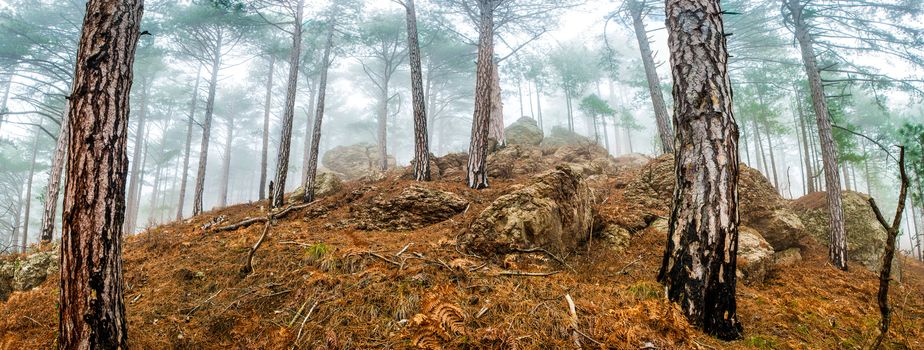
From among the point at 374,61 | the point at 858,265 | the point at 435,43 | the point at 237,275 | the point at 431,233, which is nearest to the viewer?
the point at 237,275

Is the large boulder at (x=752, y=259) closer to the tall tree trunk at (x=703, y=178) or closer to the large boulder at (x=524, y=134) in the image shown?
the tall tree trunk at (x=703, y=178)

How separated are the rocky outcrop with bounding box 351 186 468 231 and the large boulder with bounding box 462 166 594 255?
1755 mm

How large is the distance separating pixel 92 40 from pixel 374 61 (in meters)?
23.6

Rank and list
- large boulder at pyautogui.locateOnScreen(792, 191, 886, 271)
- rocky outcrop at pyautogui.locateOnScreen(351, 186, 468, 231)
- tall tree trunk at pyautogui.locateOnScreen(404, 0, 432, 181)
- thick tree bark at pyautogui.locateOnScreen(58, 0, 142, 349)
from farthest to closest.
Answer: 1. tall tree trunk at pyautogui.locateOnScreen(404, 0, 432, 181)
2. large boulder at pyautogui.locateOnScreen(792, 191, 886, 271)
3. rocky outcrop at pyautogui.locateOnScreen(351, 186, 468, 231)
4. thick tree bark at pyautogui.locateOnScreen(58, 0, 142, 349)

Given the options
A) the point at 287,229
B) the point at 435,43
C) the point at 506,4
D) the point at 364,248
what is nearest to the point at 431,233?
the point at 364,248

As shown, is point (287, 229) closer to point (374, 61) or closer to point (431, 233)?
point (431, 233)

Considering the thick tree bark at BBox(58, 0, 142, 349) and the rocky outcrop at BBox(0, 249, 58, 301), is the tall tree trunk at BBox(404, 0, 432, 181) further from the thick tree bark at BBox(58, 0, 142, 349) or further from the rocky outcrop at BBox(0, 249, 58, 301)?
the rocky outcrop at BBox(0, 249, 58, 301)

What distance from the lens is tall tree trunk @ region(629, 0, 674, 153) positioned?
1111cm

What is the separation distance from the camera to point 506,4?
1179 cm

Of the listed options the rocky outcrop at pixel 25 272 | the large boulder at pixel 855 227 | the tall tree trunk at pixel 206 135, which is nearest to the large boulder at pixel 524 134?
the large boulder at pixel 855 227

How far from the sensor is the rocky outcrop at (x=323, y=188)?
9.53 metres

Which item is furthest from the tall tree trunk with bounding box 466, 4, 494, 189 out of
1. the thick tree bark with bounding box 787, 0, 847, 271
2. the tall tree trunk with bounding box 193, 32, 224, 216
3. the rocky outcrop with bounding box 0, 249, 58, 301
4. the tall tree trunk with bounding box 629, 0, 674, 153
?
the tall tree trunk with bounding box 193, 32, 224, 216

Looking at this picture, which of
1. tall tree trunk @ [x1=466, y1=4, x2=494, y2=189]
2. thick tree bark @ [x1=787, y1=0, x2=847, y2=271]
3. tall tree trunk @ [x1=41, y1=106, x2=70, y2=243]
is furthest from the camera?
tall tree trunk @ [x1=41, y1=106, x2=70, y2=243]

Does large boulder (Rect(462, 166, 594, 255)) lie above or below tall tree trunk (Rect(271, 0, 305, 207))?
below
